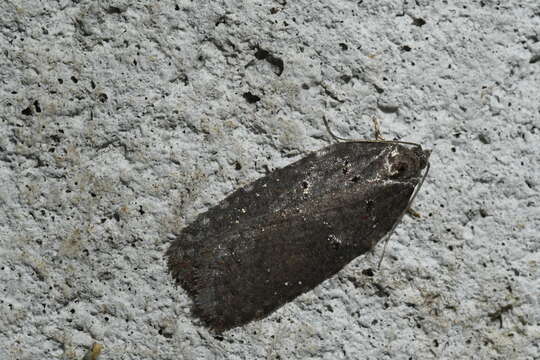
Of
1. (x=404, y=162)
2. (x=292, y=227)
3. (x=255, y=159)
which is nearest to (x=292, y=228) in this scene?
(x=292, y=227)

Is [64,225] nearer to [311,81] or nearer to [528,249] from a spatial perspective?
[311,81]

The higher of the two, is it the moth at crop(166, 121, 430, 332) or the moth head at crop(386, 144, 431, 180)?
the moth head at crop(386, 144, 431, 180)

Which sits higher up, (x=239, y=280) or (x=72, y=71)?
(x=72, y=71)

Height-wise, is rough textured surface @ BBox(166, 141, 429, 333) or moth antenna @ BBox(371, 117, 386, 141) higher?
moth antenna @ BBox(371, 117, 386, 141)

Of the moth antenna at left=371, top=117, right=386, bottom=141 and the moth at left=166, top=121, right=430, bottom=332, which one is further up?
the moth antenna at left=371, top=117, right=386, bottom=141

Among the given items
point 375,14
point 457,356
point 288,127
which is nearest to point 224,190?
point 288,127

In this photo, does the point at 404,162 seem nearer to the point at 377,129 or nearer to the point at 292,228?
the point at 377,129
